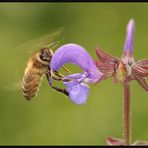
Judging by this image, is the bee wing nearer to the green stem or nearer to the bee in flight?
the bee in flight

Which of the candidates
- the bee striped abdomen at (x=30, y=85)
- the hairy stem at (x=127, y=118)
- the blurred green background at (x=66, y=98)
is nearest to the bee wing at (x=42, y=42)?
the bee striped abdomen at (x=30, y=85)

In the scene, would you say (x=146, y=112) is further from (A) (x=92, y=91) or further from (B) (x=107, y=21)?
(B) (x=107, y=21)

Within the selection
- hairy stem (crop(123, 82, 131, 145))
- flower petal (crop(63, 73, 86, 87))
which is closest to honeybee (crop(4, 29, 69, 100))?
flower petal (crop(63, 73, 86, 87))

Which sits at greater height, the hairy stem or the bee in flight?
the bee in flight

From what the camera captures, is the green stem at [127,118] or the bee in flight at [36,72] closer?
the green stem at [127,118]

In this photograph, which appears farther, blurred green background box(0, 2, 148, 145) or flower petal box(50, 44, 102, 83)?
blurred green background box(0, 2, 148, 145)

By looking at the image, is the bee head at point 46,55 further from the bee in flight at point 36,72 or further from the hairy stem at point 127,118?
the hairy stem at point 127,118

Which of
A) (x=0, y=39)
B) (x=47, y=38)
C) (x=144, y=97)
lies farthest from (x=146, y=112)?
(x=47, y=38)

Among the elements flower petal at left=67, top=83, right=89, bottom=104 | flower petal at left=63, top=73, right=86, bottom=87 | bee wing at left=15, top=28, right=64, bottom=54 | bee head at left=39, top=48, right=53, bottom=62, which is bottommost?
flower petal at left=67, top=83, right=89, bottom=104
